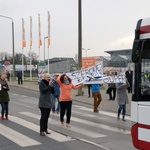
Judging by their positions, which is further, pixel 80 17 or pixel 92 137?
pixel 80 17

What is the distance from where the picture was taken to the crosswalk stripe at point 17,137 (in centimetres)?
798

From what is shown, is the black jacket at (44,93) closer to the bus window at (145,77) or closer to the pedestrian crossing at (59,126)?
the pedestrian crossing at (59,126)

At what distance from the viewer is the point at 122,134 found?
9.19 metres

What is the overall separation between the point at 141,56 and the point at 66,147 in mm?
2970

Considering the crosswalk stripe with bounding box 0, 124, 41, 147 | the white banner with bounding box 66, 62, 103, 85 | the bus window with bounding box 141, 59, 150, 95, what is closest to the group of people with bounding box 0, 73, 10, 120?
the crosswalk stripe with bounding box 0, 124, 41, 147

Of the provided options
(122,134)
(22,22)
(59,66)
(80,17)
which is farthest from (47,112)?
(22,22)

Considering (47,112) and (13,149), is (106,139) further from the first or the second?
(13,149)

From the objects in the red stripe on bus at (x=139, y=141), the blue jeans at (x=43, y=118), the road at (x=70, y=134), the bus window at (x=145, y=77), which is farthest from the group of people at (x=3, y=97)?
the bus window at (x=145, y=77)

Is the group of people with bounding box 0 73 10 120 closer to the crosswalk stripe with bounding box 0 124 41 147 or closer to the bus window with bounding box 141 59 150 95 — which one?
the crosswalk stripe with bounding box 0 124 41 147

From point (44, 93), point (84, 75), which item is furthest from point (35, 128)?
point (84, 75)

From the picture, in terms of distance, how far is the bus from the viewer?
5.82 m

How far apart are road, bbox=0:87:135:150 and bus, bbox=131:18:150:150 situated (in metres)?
1.71

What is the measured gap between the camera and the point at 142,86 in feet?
19.4

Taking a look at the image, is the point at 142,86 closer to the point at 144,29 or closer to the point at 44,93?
the point at 144,29
